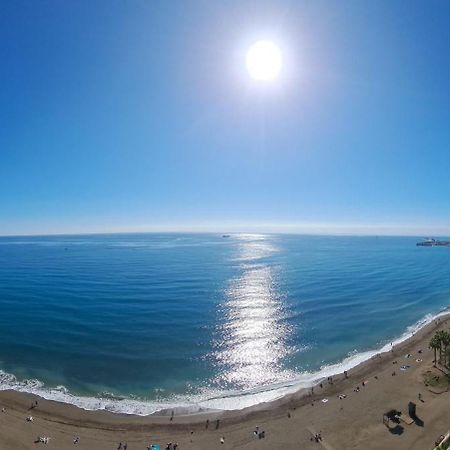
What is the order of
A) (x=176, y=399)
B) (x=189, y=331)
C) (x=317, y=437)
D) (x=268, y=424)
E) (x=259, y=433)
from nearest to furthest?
(x=317, y=437)
(x=259, y=433)
(x=268, y=424)
(x=176, y=399)
(x=189, y=331)

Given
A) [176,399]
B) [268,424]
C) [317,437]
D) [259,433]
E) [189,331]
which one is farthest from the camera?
[189,331]

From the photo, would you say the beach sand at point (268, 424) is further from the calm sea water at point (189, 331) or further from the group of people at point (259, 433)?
the calm sea water at point (189, 331)

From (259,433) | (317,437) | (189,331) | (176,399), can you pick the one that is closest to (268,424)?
(259,433)

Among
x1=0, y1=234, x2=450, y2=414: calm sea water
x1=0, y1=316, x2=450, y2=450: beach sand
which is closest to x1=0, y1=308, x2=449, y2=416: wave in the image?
x1=0, y1=234, x2=450, y2=414: calm sea water

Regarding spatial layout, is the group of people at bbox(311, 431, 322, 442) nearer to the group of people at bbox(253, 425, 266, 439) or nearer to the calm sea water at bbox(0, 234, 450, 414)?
the group of people at bbox(253, 425, 266, 439)

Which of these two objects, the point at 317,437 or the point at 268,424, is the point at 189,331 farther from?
the point at 317,437

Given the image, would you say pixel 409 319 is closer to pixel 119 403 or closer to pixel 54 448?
pixel 119 403

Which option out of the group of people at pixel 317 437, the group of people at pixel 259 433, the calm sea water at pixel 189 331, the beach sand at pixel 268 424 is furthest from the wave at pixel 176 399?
the group of people at pixel 317 437
